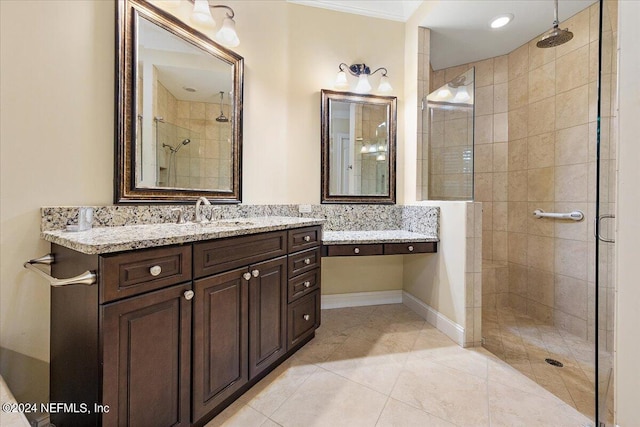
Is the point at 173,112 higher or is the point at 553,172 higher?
the point at 173,112

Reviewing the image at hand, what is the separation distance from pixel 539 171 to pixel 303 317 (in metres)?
2.49

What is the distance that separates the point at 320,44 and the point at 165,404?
284 cm

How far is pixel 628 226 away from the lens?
1.19m

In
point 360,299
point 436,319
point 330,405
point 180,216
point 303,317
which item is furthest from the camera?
point 360,299

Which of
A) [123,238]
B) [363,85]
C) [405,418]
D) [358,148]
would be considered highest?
[363,85]

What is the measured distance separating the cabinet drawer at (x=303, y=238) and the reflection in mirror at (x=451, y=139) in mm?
1243

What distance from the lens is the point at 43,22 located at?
135 centimetres

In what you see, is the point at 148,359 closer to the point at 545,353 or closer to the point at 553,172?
the point at 545,353

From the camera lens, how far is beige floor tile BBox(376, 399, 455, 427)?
4.63 ft

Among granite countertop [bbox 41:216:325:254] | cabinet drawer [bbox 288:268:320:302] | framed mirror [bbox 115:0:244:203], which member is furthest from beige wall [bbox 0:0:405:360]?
cabinet drawer [bbox 288:268:320:302]

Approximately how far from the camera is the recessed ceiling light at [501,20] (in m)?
2.43

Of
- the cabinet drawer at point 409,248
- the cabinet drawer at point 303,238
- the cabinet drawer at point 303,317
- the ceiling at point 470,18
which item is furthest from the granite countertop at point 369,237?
the ceiling at point 470,18

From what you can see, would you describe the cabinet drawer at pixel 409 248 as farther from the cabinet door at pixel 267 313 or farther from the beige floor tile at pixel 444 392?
the cabinet door at pixel 267 313

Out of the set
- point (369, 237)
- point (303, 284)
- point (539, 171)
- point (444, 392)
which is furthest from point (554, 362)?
point (303, 284)
